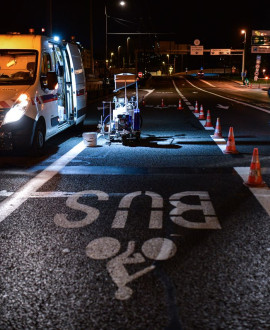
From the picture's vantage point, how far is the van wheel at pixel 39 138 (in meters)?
10.9

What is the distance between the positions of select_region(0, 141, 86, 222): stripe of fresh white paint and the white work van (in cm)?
81

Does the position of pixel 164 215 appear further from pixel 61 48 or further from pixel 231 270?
pixel 61 48

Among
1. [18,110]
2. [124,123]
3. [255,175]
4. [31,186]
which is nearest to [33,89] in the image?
[18,110]

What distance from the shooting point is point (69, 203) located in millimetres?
6883

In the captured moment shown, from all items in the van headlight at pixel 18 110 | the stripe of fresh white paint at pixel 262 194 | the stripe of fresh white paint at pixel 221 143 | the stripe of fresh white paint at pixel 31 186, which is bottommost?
the stripe of fresh white paint at pixel 221 143

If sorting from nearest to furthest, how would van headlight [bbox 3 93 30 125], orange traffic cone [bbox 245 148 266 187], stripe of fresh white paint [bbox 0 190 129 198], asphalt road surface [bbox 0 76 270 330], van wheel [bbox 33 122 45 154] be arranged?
asphalt road surface [bbox 0 76 270 330], stripe of fresh white paint [bbox 0 190 129 198], orange traffic cone [bbox 245 148 266 187], van headlight [bbox 3 93 30 125], van wheel [bbox 33 122 45 154]

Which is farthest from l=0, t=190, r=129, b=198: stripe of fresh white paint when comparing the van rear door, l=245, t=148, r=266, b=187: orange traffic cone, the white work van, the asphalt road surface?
the van rear door

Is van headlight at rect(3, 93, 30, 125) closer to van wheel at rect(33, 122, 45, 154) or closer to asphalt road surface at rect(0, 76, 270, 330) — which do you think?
van wheel at rect(33, 122, 45, 154)

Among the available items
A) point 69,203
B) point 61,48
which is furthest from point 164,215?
point 61,48

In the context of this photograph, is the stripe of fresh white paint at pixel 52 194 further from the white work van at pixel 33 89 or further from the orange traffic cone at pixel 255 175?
the white work van at pixel 33 89

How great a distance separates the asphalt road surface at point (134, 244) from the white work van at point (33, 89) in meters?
0.72

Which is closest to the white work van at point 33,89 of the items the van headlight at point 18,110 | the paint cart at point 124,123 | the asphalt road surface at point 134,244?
the van headlight at point 18,110

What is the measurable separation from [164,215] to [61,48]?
8211 millimetres

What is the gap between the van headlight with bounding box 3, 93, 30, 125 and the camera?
10.1 metres
